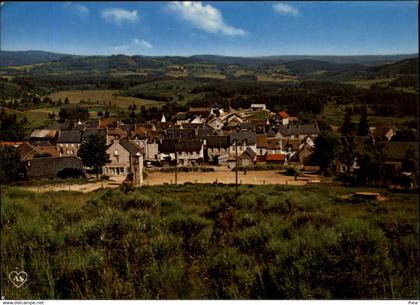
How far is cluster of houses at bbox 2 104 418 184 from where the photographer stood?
15.2 feet

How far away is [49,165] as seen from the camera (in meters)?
4.78

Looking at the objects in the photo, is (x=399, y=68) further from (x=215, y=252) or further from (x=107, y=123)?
(x=107, y=123)

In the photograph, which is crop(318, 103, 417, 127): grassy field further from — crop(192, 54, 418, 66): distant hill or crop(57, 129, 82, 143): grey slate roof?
crop(57, 129, 82, 143): grey slate roof

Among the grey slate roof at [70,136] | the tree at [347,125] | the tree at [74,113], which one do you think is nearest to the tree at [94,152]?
the grey slate roof at [70,136]

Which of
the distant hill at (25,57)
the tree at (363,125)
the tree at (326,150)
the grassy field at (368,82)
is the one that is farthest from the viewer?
the tree at (326,150)

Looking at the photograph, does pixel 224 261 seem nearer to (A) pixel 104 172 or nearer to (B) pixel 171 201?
(B) pixel 171 201

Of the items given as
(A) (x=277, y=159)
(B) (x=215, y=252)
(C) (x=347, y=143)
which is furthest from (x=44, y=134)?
(C) (x=347, y=143)

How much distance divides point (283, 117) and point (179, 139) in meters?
1.29

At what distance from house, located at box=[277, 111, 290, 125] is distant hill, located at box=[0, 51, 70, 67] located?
2427 millimetres

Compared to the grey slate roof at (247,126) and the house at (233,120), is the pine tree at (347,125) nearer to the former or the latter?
the grey slate roof at (247,126)

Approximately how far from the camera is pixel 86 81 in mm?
4539

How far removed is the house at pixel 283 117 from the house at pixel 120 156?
1752 mm

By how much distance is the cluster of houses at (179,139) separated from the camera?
4637 millimetres

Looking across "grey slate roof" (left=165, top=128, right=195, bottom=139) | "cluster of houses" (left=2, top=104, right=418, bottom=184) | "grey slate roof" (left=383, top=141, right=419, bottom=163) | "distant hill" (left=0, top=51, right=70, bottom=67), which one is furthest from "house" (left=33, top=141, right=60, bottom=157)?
"grey slate roof" (left=383, top=141, right=419, bottom=163)
